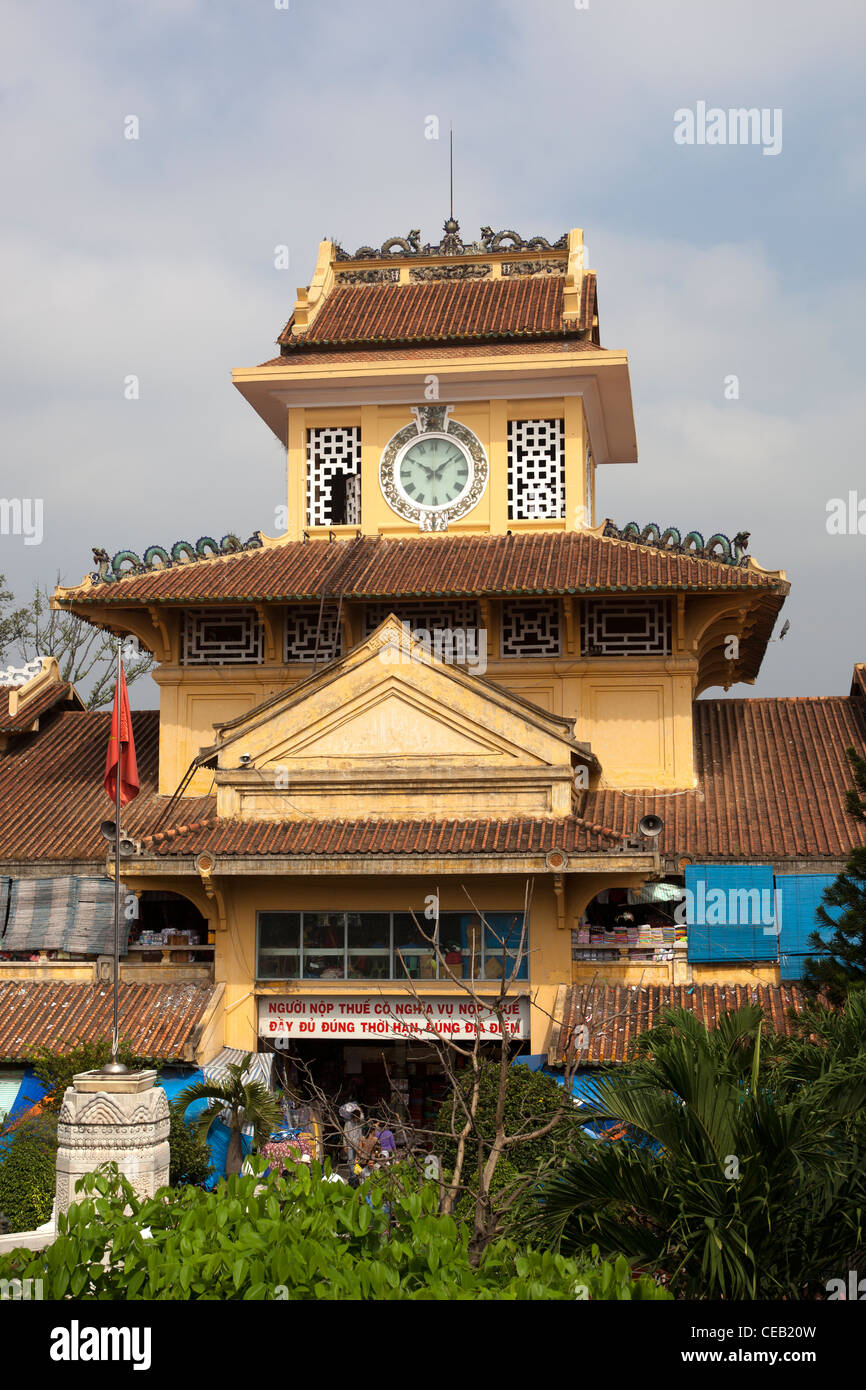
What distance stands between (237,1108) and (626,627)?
10.5 m

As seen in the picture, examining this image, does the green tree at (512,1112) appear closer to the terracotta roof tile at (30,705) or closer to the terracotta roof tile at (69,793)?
the terracotta roof tile at (69,793)

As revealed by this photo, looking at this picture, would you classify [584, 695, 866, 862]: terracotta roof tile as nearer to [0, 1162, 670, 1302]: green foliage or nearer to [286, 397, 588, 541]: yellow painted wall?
[286, 397, 588, 541]: yellow painted wall

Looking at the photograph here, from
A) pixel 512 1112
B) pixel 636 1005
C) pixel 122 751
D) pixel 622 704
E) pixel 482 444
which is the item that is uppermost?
pixel 482 444

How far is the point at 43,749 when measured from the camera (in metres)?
28.2

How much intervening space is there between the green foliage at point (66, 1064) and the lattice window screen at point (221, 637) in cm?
759

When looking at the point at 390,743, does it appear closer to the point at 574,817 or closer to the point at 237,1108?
the point at 574,817

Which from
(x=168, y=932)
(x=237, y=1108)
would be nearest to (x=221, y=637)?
(x=168, y=932)

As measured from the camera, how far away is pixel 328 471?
2719 cm

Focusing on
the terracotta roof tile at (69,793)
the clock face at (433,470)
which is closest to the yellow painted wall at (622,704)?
the terracotta roof tile at (69,793)

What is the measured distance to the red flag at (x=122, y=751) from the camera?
20172mm
